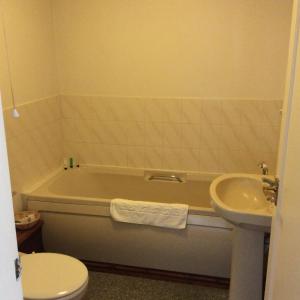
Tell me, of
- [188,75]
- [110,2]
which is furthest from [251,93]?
[110,2]

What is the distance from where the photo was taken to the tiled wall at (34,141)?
8.11 feet

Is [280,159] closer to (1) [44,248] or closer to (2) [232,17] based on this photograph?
(2) [232,17]

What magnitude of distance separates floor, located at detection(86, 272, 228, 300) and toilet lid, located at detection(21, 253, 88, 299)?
47 centimetres

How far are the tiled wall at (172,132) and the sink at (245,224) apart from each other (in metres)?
0.92

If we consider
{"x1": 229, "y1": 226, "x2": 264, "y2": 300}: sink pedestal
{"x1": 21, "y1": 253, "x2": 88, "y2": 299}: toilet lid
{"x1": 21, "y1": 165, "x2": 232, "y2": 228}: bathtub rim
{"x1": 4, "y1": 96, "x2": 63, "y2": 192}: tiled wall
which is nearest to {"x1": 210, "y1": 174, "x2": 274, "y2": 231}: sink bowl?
{"x1": 229, "y1": 226, "x2": 264, "y2": 300}: sink pedestal

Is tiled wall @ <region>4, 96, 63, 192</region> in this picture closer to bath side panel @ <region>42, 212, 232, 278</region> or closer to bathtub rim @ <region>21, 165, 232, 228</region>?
bathtub rim @ <region>21, 165, 232, 228</region>

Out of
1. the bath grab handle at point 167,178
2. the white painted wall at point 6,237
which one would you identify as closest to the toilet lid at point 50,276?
the white painted wall at point 6,237

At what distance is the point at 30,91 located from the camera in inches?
106

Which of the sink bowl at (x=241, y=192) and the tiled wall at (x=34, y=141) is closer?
the sink bowl at (x=241, y=192)

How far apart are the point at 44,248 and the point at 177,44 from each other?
1.95 m

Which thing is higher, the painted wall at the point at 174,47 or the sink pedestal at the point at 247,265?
the painted wall at the point at 174,47

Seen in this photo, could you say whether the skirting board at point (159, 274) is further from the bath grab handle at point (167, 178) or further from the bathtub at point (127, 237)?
the bath grab handle at point (167, 178)

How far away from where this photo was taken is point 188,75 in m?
2.89

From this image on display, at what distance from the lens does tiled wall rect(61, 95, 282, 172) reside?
2900 mm
